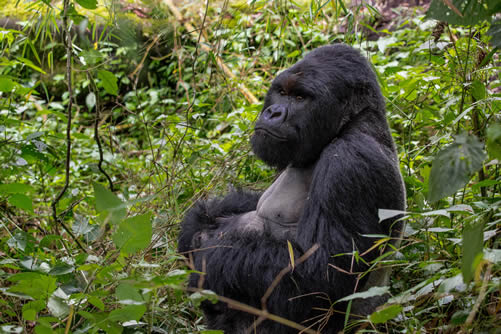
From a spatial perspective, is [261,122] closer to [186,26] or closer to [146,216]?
[146,216]

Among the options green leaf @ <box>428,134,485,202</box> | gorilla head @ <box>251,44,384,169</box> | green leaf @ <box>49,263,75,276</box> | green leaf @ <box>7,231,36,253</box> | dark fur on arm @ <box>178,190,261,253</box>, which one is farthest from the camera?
dark fur on arm @ <box>178,190,261,253</box>

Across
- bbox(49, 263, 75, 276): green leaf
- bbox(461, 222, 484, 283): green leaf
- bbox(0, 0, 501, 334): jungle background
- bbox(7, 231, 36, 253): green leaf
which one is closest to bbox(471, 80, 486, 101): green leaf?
bbox(0, 0, 501, 334): jungle background

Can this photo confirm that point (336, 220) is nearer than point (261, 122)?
Yes

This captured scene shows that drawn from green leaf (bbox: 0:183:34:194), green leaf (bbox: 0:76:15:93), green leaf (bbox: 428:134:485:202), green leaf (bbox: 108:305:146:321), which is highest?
green leaf (bbox: 0:76:15:93)

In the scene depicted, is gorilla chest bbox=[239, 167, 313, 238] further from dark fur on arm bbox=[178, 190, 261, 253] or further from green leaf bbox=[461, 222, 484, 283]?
green leaf bbox=[461, 222, 484, 283]

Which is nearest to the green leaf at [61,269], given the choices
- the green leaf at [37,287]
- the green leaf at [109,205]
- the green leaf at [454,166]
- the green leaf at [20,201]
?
the green leaf at [37,287]

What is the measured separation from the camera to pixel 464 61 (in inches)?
124

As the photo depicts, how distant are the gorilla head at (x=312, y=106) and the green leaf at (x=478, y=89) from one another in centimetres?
61

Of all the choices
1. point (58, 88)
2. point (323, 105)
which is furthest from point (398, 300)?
point (58, 88)

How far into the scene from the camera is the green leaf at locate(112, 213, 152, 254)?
6.08ft

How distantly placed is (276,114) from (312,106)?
0.18 meters

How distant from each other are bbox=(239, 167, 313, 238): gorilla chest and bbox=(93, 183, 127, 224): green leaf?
95 centimetres

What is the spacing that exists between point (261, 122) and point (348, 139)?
45 centimetres

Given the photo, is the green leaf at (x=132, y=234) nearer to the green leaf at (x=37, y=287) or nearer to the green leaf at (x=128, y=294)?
the green leaf at (x=128, y=294)
